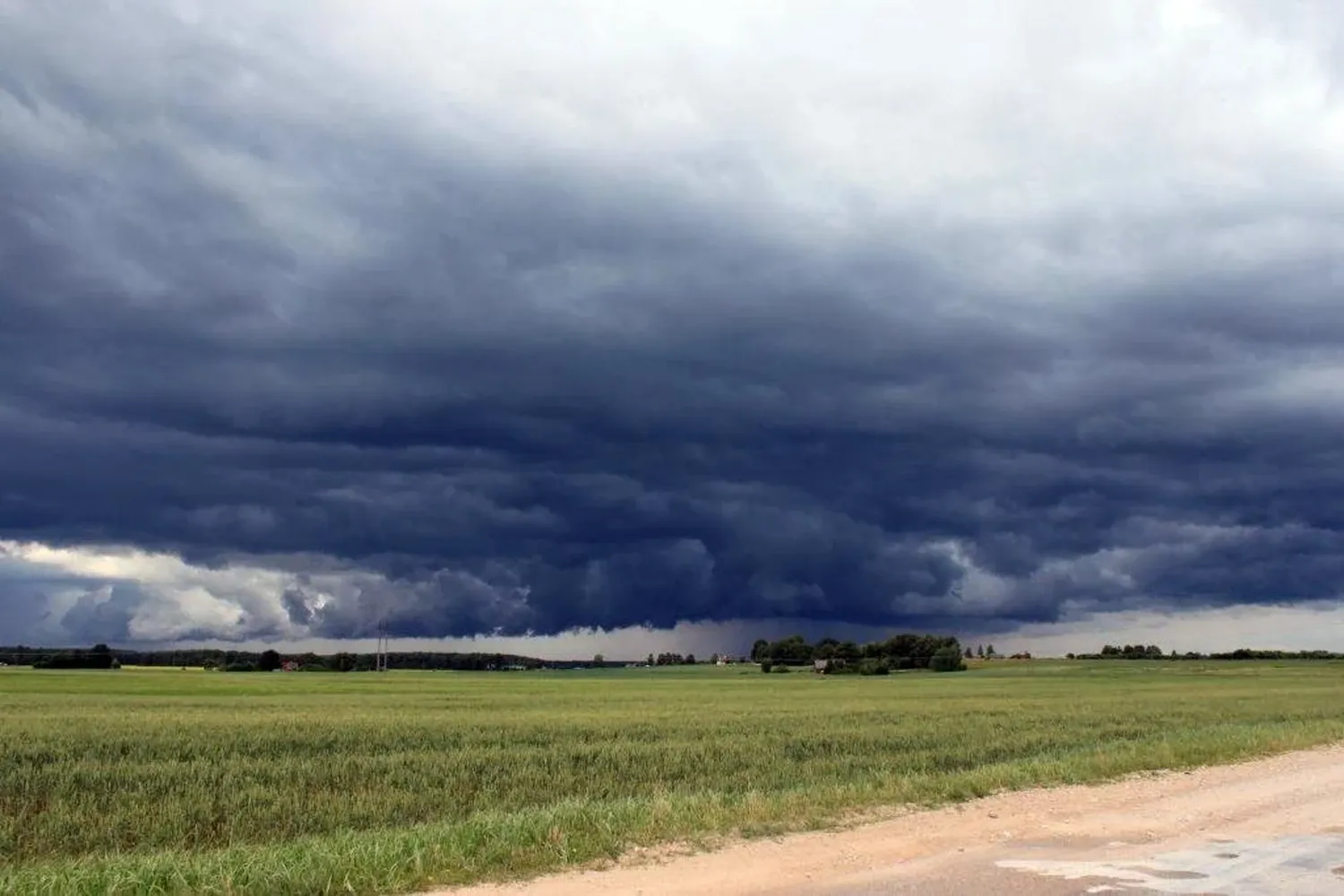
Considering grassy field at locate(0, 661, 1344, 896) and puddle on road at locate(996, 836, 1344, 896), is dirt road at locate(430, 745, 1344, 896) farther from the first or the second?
grassy field at locate(0, 661, 1344, 896)

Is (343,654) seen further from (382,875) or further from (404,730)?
(382,875)

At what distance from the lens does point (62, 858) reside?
16.9 m

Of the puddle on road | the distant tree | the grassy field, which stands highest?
the puddle on road

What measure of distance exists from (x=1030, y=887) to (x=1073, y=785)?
10640mm

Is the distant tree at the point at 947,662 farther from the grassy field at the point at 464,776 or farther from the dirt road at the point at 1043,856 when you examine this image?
the dirt road at the point at 1043,856

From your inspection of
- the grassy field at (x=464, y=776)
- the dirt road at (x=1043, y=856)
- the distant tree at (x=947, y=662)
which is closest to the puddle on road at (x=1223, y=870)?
the dirt road at (x=1043, y=856)

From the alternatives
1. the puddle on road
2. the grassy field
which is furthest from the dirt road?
the grassy field

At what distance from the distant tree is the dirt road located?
16153 centimetres

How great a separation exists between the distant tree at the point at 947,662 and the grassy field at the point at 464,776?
12134 centimetres

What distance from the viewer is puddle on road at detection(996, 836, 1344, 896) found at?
11094 mm

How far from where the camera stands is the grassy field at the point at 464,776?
42.4 ft

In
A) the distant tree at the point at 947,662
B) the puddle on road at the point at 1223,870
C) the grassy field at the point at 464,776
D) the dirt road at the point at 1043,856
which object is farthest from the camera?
the distant tree at the point at 947,662

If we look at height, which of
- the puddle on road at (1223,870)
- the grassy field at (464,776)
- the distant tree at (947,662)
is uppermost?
the puddle on road at (1223,870)

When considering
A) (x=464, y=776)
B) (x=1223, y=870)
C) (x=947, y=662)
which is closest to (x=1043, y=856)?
(x=1223, y=870)
